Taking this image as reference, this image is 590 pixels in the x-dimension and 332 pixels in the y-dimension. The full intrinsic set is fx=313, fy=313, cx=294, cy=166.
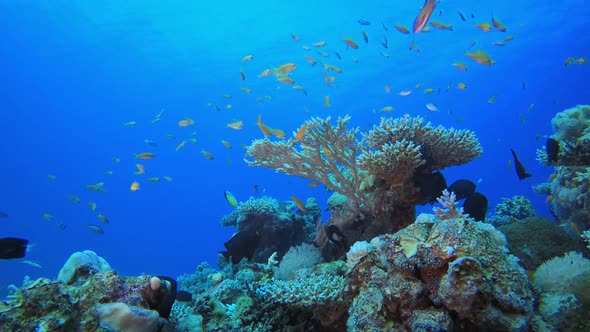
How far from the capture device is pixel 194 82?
55.4 meters

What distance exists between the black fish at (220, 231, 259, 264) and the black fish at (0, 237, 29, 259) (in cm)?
375

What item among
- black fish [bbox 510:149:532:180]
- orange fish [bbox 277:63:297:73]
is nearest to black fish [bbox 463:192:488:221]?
black fish [bbox 510:149:532:180]

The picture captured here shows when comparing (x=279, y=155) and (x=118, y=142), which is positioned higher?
(x=118, y=142)

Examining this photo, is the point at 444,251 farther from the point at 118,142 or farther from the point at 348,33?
the point at 118,142

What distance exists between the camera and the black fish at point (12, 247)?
4152mm

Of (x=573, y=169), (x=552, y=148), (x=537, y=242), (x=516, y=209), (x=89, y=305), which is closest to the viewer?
(x=89, y=305)

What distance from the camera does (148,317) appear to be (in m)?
2.66

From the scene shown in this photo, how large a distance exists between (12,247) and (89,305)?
246 centimetres

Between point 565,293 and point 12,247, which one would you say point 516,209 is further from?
point 12,247

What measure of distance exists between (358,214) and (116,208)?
120125 millimetres

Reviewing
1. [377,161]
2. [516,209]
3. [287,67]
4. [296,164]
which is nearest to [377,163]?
[377,161]

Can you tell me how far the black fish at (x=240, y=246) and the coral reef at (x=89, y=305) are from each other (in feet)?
14.0

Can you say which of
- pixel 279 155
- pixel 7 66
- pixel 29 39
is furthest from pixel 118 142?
pixel 279 155

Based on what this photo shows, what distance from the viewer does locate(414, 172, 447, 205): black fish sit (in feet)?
18.0
